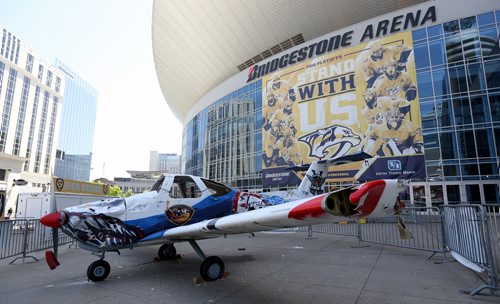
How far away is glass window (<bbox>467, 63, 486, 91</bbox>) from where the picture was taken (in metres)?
24.7

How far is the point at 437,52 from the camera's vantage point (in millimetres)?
26219

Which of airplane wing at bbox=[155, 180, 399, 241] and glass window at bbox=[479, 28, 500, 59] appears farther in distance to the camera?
glass window at bbox=[479, 28, 500, 59]

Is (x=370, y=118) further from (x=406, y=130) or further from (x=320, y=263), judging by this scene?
(x=320, y=263)

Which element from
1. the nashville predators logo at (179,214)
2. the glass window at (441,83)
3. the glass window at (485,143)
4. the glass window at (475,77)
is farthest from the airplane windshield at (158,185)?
the glass window at (475,77)

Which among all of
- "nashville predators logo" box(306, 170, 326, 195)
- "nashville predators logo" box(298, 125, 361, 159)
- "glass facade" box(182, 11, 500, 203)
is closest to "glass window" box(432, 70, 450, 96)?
"glass facade" box(182, 11, 500, 203)

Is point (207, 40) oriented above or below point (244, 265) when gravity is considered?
above

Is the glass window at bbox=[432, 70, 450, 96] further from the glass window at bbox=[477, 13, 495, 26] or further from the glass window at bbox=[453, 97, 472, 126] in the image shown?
the glass window at bbox=[477, 13, 495, 26]

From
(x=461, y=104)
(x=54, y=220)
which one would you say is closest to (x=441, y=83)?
(x=461, y=104)

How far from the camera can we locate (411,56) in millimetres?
→ 26688

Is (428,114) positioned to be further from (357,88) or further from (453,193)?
(453,193)

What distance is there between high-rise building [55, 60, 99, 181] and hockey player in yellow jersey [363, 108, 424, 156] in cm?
11738

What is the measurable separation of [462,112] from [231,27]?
27325 mm

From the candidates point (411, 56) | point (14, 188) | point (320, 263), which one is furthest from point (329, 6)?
point (14, 188)

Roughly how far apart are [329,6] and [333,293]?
3374 centimetres
